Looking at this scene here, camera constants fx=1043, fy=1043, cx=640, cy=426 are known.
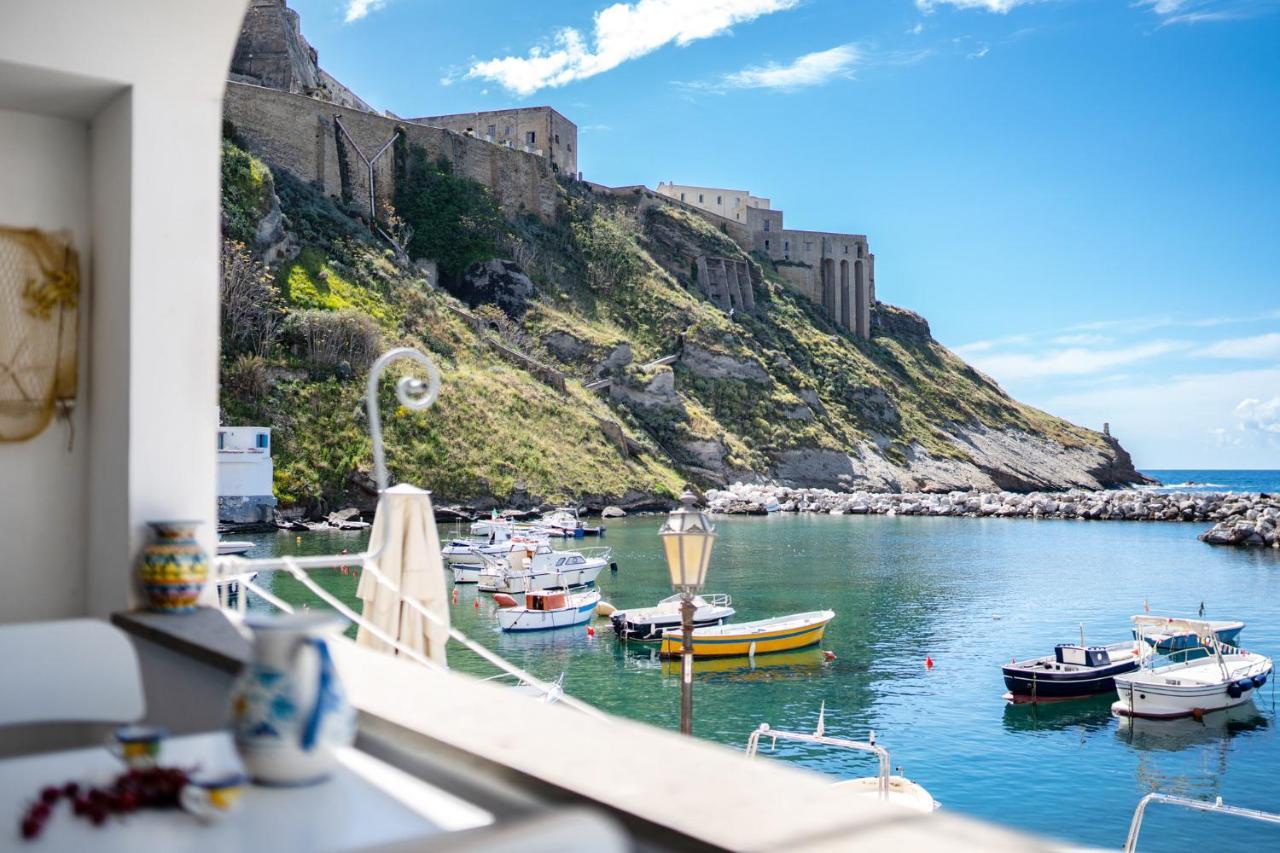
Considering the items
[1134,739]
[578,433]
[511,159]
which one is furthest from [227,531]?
[511,159]

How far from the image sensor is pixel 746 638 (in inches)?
680

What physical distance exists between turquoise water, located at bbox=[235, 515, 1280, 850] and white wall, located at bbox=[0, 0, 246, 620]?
32.0 feet

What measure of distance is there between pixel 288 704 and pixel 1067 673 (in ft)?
53.2

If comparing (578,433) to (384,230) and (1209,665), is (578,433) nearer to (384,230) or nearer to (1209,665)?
(384,230)

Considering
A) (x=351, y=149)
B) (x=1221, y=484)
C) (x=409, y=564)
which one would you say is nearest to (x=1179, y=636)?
(x=409, y=564)

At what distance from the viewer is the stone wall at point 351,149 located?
4181 centimetres

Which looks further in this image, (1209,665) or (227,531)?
(227,531)

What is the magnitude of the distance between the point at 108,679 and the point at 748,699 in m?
13.3

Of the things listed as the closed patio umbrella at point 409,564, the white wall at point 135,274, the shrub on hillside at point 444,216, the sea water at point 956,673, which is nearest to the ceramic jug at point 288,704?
the white wall at point 135,274

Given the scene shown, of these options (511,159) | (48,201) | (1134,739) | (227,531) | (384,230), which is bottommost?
(1134,739)

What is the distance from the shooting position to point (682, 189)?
72812 millimetres

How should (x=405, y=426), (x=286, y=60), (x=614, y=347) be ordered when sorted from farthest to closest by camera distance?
1. (x=614, y=347)
2. (x=286, y=60)
3. (x=405, y=426)

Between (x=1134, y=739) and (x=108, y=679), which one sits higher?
(x=108, y=679)

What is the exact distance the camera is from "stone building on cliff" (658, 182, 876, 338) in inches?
2731
